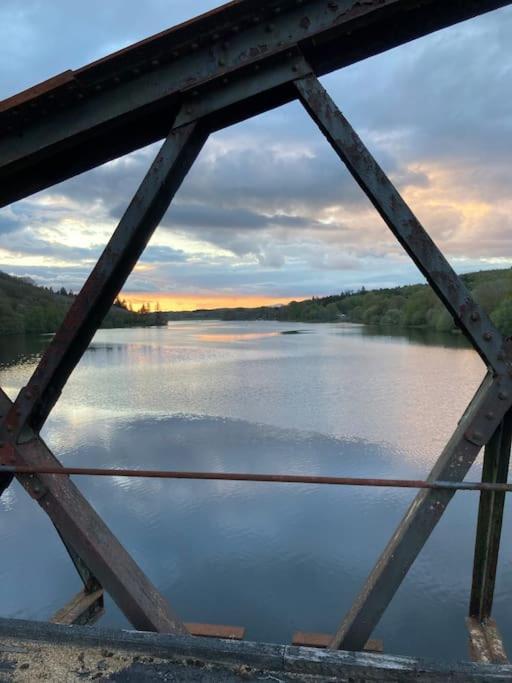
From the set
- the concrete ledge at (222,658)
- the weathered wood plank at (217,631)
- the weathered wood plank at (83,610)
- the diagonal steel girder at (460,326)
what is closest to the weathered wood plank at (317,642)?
the weathered wood plank at (217,631)

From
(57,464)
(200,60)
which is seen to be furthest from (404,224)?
(57,464)

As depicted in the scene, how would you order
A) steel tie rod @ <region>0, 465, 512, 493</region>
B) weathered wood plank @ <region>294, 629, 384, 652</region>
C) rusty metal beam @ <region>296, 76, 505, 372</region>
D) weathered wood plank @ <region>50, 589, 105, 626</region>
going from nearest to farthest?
steel tie rod @ <region>0, 465, 512, 493</region>
rusty metal beam @ <region>296, 76, 505, 372</region>
weathered wood plank @ <region>294, 629, 384, 652</region>
weathered wood plank @ <region>50, 589, 105, 626</region>

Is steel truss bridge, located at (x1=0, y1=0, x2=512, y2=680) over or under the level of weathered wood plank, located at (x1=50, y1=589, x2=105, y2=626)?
over

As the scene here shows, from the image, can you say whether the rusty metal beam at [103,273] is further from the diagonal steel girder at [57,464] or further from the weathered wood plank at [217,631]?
the weathered wood plank at [217,631]

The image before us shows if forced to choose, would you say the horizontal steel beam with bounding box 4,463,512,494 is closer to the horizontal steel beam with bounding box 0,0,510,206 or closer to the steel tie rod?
the steel tie rod

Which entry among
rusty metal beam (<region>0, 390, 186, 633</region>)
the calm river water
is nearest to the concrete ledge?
rusty metal beam (<region>0, 390, 186, 633</region>)

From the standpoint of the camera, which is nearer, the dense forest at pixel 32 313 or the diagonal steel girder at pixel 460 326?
the diagonal steel girder at pixel 460 326

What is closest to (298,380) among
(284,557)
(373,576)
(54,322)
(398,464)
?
(398,464)

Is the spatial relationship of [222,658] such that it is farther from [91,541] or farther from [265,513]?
[265,513]

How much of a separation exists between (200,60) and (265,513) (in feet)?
31.3

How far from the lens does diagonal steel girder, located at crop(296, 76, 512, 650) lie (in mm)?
2480

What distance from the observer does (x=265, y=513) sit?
10.8 m

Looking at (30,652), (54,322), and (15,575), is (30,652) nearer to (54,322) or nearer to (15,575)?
(15,575)

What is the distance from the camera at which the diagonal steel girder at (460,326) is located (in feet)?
8.14
